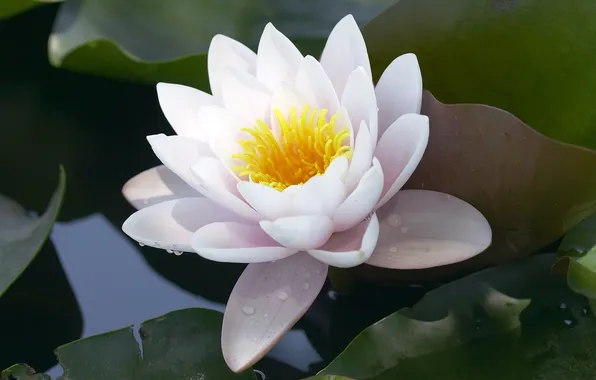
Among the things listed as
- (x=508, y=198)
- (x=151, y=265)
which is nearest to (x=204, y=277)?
(x=151, y=265)

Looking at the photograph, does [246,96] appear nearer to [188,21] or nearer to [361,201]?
[361,201]

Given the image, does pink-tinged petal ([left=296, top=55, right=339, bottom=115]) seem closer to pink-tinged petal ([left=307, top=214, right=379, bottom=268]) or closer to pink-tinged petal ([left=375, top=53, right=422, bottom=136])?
pink-tinged petal ([left=375, top=53, right=422, bottom=136])

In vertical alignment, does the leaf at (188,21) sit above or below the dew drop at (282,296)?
above

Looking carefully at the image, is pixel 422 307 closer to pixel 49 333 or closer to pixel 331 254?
pixel 331 254

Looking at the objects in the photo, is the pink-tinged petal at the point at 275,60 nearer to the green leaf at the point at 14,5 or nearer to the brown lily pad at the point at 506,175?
the brown lily pad at the point at 506,175

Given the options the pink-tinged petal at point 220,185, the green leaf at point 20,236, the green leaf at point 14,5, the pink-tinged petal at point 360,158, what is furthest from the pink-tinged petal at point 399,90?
the green leaf at point 14,5

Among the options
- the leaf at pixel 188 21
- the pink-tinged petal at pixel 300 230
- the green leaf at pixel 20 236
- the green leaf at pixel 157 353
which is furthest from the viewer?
the leaf at pixel 188 21

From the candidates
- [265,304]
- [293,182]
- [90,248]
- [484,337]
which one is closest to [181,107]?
[293,182]
